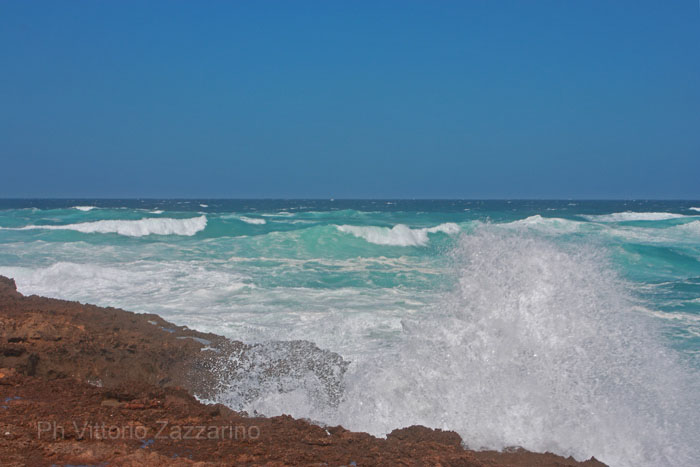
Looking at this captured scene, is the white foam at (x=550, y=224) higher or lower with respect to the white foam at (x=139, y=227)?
→ higher

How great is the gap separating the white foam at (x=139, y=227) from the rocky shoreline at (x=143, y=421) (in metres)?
19.2

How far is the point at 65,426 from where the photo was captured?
9.68ft

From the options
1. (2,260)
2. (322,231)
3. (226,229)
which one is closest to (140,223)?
(226,229)

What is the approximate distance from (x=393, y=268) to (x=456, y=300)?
8334mm

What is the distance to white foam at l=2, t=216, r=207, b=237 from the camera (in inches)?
935

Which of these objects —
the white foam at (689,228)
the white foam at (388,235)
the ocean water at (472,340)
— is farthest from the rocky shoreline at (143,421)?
the white foam at (689,228)

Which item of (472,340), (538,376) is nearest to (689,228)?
(472,340)

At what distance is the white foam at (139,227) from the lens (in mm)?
23759

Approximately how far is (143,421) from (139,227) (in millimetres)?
23358

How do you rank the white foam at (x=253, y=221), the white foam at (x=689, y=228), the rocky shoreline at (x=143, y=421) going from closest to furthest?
the rocky shoreline at (x=143, y=421) < the white foam at (x=689, y=228) < the white foam at (x=253, y=221)

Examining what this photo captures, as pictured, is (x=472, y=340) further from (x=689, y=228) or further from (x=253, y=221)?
(x=689, y=228)

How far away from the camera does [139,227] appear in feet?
81.7

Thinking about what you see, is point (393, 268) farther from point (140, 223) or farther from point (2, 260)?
point (140, 223)

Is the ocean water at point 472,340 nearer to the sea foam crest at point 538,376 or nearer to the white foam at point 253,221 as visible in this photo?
the sea foam crest at point 538,376
